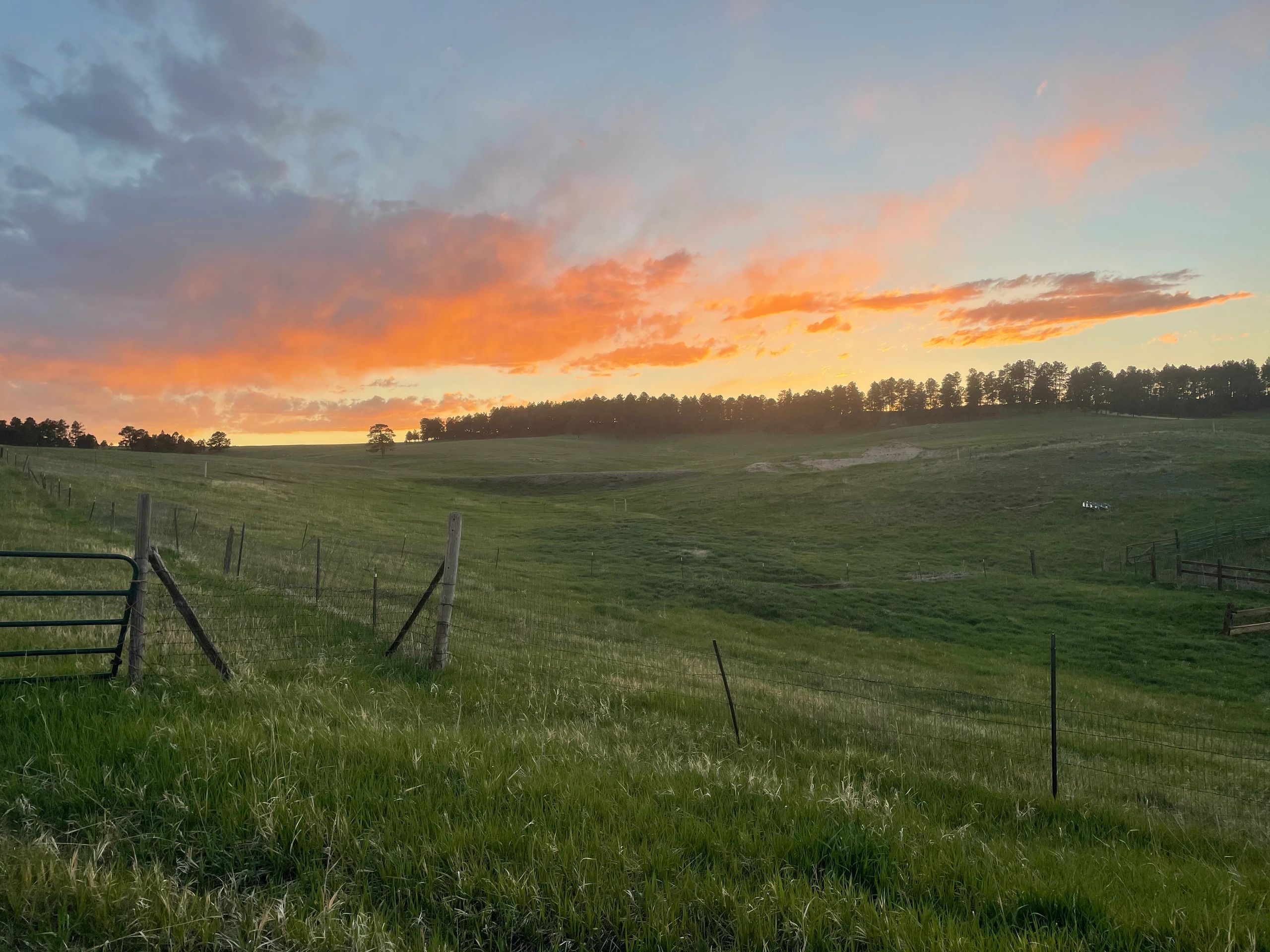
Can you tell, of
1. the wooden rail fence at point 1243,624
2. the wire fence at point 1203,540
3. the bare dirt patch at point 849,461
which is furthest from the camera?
the bare dirt patch at point 849,461

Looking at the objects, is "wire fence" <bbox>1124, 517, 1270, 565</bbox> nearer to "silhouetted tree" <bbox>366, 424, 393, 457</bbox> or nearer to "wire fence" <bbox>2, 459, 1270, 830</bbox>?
"wire fence" <bbox>2, 459, 1270, 830</bbox>

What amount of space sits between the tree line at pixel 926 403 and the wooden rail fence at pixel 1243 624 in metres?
127

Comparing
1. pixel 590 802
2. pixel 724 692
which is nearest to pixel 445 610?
pixel 724 692

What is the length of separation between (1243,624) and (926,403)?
14517cm

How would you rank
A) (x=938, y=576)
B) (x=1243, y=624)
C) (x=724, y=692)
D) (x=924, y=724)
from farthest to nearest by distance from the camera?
1. (x=938, y=576)
2. (x=1243, y=624)
3. (x=724, y=692)
4. (x=924, y=724)

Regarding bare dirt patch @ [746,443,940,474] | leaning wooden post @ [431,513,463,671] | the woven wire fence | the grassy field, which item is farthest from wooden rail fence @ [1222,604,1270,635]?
bare dirt patch @ [746,443,940,474]

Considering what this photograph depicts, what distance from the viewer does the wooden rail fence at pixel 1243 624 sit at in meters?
24.1

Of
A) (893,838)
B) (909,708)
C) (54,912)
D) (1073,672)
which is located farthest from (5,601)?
(1073,672)

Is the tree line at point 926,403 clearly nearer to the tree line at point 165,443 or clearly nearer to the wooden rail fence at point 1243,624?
the tree line at point 165,443

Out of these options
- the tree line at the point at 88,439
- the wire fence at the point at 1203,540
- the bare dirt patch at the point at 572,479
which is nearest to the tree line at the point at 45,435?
the tree line at the point at 88,439

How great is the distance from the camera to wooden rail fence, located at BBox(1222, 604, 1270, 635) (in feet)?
79.2

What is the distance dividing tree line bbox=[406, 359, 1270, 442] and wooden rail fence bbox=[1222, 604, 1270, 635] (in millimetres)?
127226

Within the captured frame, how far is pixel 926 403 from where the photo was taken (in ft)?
527

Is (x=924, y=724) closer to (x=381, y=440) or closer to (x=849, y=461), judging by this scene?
(x=849, y=461)
